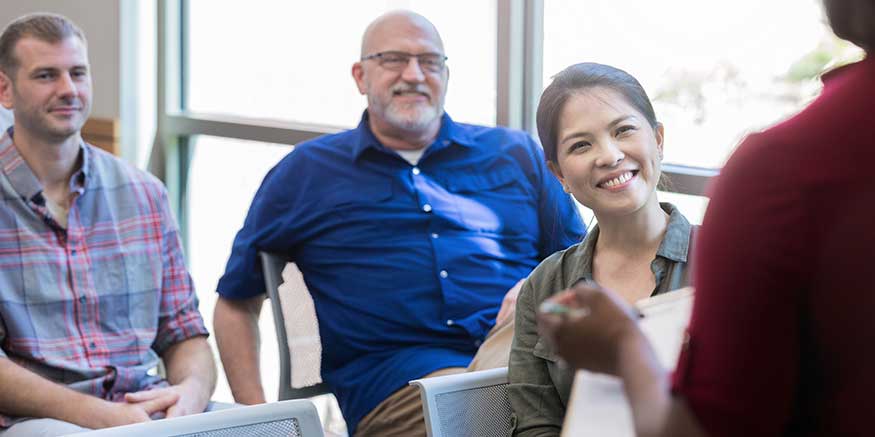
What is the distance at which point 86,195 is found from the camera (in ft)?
9.14

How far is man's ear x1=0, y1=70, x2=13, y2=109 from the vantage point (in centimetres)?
287

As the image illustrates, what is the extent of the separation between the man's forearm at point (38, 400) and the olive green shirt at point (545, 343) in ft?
3.40

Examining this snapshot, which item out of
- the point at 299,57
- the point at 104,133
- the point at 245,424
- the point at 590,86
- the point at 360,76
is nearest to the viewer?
the point at 245,424

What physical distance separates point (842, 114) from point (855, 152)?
0.11ft

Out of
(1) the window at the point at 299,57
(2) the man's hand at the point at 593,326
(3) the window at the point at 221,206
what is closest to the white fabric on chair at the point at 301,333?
(1) the window at the point at 299,57

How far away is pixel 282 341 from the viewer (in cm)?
284

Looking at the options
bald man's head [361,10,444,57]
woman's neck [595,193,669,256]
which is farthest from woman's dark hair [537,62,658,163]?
bald man's head [361,10,444,57]

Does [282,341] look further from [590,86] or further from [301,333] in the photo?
[590,86]

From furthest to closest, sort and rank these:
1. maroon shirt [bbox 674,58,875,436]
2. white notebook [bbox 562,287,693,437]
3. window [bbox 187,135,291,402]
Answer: window [bbox 187,135,291,402] → white notebook [bbox 562,287,693,437] → maroon shirt [bbox 674,58,875,436]

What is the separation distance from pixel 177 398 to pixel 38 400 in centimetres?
31

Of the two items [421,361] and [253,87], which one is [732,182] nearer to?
[421,361]

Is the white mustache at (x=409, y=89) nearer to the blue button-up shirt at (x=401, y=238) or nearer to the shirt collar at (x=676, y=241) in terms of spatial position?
the blue button-up shirt at (x=401, y=238)

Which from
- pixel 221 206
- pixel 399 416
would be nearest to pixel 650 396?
pixel 399 416

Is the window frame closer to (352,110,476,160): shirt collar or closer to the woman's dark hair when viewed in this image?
(352,110,476,160): shirt collar
